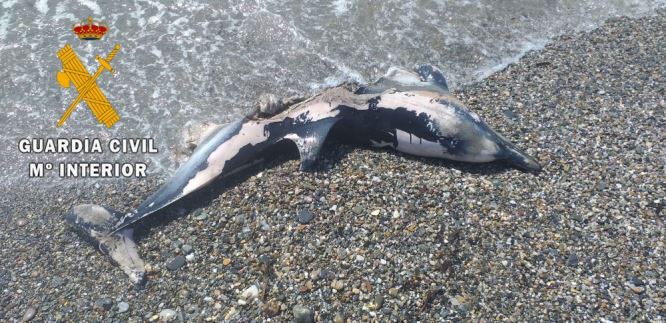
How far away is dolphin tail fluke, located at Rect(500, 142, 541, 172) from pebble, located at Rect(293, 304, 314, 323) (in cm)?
259

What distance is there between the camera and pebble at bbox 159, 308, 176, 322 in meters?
4.59

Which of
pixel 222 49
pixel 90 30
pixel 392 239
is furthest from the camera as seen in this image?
pixel 90 30

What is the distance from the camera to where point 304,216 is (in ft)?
17.1

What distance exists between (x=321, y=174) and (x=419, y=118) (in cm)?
119

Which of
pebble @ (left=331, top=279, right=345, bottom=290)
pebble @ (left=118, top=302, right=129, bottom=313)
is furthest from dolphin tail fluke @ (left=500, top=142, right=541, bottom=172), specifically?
pebble @ (left=118, top=302, right=129, bottom=313)

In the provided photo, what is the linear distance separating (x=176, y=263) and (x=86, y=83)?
410 centimetres

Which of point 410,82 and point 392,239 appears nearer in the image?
point 392,239

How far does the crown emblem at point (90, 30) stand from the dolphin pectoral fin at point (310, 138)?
4445mm

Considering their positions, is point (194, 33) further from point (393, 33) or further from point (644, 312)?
point (644, 312)

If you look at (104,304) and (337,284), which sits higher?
(337,284)

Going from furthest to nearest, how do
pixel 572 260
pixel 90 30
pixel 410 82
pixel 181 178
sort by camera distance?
pixel 90 30 → pixel 410 82 → pixel 181 178 → pixel 572 260

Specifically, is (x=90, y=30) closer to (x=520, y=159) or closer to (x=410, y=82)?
(x=410, y=82)

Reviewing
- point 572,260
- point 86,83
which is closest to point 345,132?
point 572,260

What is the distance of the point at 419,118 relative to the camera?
19.0 feet
